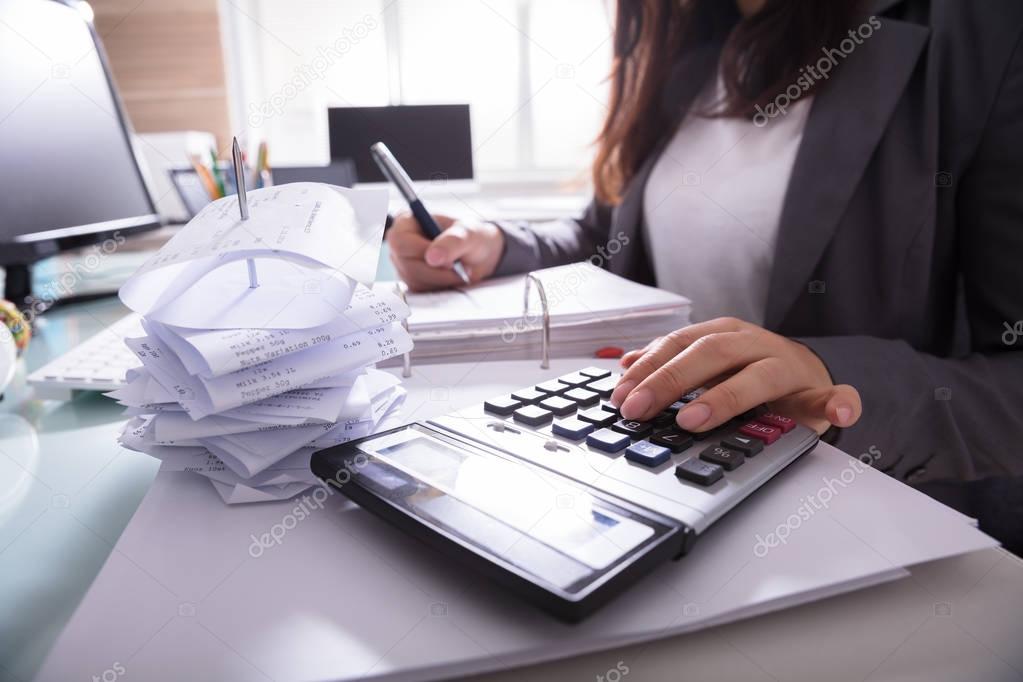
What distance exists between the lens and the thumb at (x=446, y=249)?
0.71m

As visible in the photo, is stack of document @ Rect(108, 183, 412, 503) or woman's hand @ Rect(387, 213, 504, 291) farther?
woman's hand @ Rect(387, 213, 504, 291)

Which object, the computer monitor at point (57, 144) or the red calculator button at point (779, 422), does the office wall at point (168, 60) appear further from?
the red calculator button at point (779, 422)

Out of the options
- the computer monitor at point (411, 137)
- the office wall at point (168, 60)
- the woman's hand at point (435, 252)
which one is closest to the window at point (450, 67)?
the office wall at point (168, 60)

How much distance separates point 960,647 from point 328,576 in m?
0.25

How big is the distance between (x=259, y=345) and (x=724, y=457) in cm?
26

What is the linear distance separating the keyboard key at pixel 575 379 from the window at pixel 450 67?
78.9 inches

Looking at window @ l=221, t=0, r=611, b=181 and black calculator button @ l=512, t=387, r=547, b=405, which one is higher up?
window @ l=221, t=0, r=611, b=181

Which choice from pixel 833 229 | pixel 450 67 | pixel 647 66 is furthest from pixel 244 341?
pixel 450 67

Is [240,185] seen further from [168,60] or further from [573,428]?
[168,60]

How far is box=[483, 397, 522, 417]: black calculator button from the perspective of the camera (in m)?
0.38

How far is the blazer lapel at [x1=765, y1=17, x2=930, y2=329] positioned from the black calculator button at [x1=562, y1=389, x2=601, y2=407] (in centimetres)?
36

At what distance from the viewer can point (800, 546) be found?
0.89 feet

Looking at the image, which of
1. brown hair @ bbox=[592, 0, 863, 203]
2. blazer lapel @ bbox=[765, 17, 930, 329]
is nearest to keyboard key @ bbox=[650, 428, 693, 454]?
blazer lapel @ bbox=[765, 17, 930, 329]

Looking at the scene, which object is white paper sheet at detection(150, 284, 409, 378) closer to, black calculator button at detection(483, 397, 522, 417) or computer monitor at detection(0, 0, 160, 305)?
black calculator button at detection(483, 397, 522, 417)
